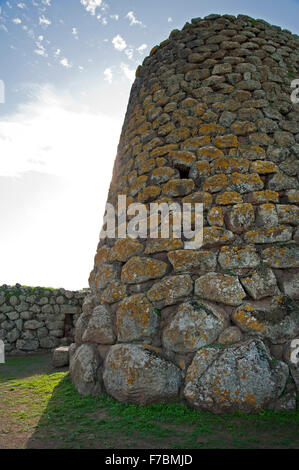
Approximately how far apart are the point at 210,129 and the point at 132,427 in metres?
3.03

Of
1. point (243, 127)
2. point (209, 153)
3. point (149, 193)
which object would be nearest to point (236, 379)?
point (149, 193)

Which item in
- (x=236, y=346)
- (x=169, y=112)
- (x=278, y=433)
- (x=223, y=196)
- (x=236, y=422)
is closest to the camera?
(x=278, y=433)

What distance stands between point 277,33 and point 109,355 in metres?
4.79

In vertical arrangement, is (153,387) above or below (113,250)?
below

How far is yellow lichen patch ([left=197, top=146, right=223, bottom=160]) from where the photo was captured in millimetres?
3193

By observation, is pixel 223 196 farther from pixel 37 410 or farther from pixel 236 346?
pixel 37 410

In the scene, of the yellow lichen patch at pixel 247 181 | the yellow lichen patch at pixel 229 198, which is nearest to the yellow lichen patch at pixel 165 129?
the yellow lichen patch at pixel 247 181

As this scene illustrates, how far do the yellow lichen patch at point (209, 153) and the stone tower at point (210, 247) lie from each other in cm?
1

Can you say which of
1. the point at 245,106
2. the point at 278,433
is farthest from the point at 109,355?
the point at 245,106

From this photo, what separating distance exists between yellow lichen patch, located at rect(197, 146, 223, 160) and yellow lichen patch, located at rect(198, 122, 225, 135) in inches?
9.2

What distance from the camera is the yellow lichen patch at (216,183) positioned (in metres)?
3.02

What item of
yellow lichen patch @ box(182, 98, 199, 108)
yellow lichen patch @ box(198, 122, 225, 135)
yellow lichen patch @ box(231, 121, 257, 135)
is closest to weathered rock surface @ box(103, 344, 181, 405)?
yellow lichen patch @ box(198, 122, 225, 135)

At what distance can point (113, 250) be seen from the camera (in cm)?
339

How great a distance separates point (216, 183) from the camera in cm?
304
